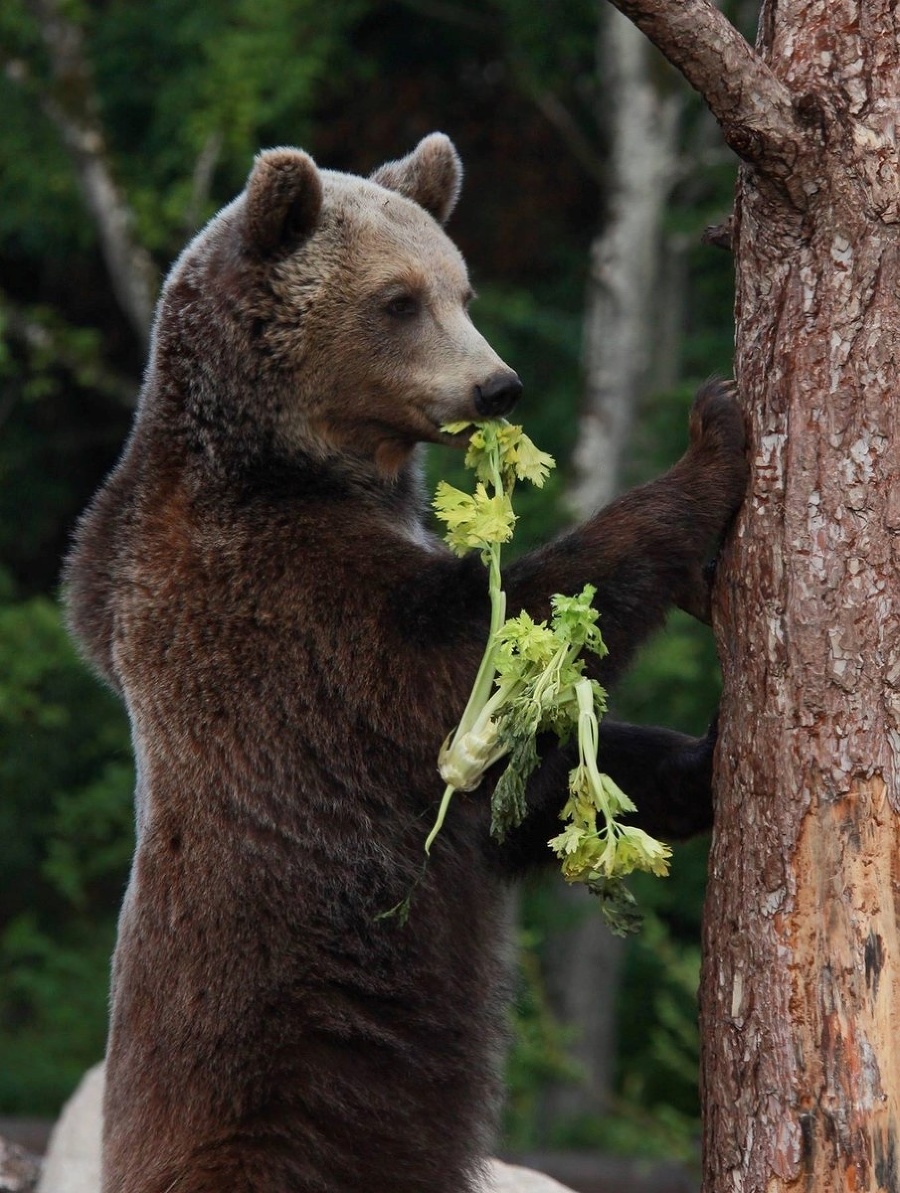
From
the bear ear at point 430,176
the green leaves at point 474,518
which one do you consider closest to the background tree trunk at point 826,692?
the green leaves at point 474,518

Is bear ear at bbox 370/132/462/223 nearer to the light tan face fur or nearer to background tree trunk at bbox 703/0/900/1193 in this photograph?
the light tan face fur

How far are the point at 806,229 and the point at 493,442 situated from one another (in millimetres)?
952

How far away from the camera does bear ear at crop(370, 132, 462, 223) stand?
195 inches

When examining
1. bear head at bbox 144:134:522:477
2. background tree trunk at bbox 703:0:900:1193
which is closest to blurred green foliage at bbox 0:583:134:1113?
bear head at bbox 144:134:522:477

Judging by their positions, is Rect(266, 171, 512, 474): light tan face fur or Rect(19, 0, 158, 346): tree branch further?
Rect(19, 0, 158, 346): tree branch

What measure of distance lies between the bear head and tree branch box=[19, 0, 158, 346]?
21.2 ft

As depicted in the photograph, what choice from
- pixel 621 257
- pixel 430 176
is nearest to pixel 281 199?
pixel 430 176

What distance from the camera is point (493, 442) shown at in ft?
13.5

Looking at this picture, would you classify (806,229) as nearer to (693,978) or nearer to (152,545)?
(152,545)

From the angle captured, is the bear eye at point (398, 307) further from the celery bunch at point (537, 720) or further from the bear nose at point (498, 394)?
the celery bunch at point (537, 720)

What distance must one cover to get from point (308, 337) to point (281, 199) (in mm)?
366

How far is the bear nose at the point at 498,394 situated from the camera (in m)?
4.18

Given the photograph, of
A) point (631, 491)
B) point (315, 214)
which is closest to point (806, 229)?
point (631, 491)

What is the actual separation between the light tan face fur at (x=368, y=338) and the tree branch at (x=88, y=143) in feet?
21.3
